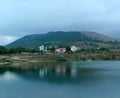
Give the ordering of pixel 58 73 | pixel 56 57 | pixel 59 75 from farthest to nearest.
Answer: pixel 56 57
pixel 58 73
pixel 59 75

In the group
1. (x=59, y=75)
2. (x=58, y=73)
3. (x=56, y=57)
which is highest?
(x=56, y=57)

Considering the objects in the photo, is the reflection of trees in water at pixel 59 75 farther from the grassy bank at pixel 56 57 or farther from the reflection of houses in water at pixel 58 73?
the grassy bank at pixel 56 57

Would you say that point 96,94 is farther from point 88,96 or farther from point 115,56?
point 115,56

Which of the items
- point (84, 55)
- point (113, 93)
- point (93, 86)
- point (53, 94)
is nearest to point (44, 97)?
point (53, 94)

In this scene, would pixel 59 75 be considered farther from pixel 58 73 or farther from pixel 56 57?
pixel 56 57

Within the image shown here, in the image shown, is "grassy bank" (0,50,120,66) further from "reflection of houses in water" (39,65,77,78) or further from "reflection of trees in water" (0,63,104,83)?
"reflection of trees in water" (0,63,104,83)

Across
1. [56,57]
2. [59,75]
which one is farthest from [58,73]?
[56,57]

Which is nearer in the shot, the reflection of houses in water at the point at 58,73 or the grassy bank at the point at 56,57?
the reflection of houses in water at the point at 58,73

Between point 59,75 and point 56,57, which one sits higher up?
point 56,57

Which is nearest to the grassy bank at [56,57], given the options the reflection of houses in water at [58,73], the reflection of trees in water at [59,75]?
the reflection of houses in water at [58,73]

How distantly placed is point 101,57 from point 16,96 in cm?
8807

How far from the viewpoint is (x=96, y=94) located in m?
35.2

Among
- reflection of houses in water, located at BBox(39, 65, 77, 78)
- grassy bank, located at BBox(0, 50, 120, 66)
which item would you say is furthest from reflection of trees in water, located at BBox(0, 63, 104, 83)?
grassy bank, located at BBox(0, 50, 120, 66)

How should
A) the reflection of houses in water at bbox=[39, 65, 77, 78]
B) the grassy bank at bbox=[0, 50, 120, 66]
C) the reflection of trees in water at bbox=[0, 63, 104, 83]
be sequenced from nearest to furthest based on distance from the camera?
1. the reflection of trees in water at bbox=[0, 63, 104, 83]
2. the reflection of houses in water at bbox=[39, 65, 77, 78]
3. the grassy bank at bbox=[0, 50, 120, 66]
